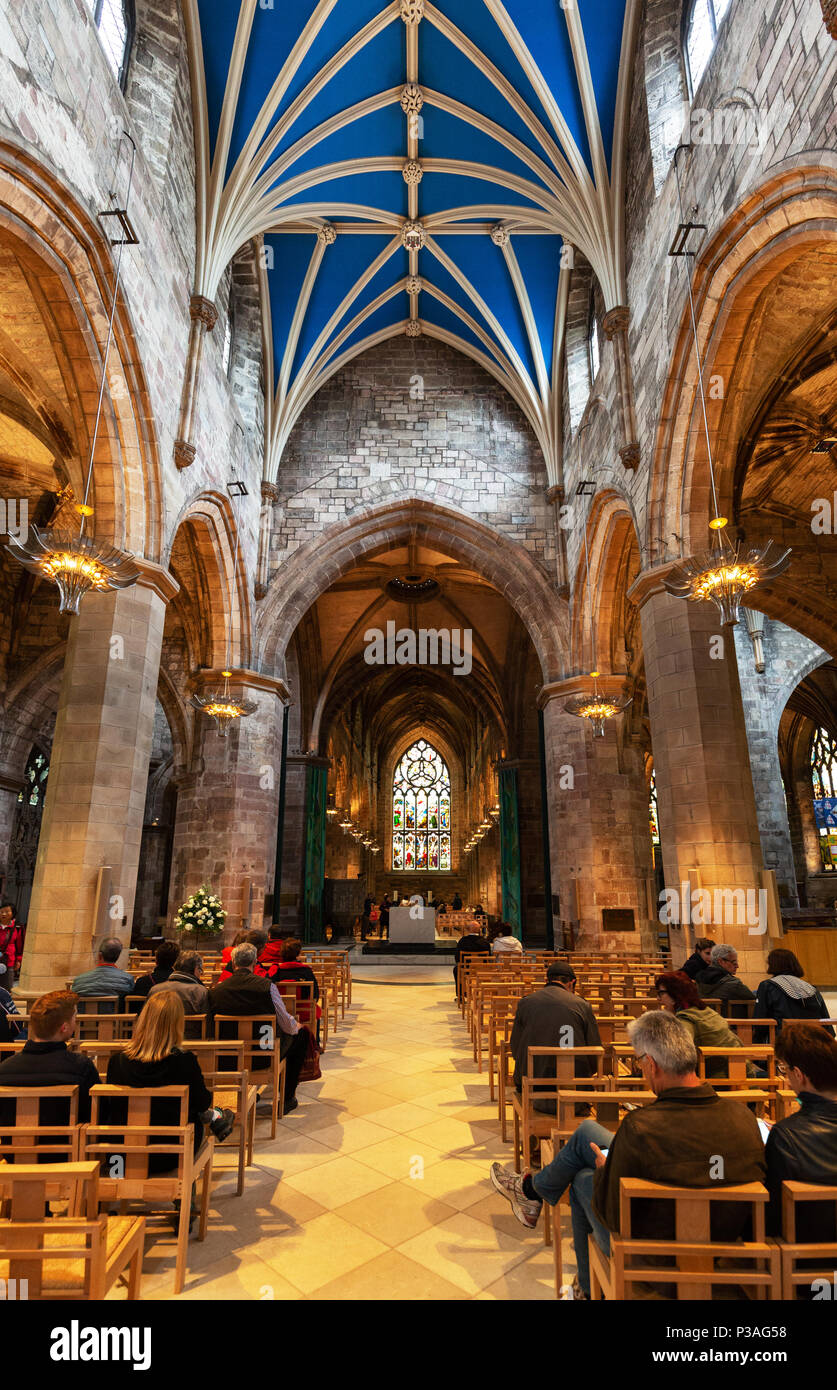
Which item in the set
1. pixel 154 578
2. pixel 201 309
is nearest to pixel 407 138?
pixel 201 309

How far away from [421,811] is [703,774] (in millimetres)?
30285

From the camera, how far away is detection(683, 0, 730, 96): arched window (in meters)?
8.55

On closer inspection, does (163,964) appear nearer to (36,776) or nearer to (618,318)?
(618,318)

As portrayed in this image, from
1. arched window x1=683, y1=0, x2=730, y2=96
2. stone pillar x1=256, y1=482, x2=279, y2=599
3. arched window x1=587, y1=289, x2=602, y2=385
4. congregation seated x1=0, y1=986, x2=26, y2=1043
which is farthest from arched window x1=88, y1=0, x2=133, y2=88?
congregation seated x1=0, y1=986, x2=26, y2=1043

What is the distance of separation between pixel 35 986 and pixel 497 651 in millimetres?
16868

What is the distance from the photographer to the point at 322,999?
740cm

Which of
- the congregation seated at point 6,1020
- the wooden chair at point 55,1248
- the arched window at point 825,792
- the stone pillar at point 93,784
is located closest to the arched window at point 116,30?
the stone pillar at point 93,784

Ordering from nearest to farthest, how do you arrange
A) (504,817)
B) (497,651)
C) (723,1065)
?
1. (723,1065)
2. (504,817)
3. (497,651)

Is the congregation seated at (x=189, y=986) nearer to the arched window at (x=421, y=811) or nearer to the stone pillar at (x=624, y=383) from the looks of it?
the stone pillar at (x=624, y=383)

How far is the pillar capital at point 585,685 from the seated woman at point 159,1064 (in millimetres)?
11291

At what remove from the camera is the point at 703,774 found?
25.9ft

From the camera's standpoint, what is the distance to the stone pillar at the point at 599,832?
12773 millimetres
